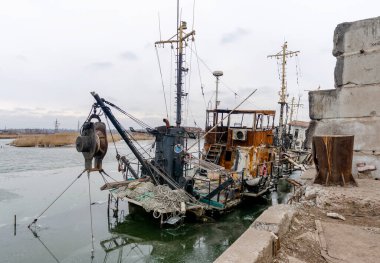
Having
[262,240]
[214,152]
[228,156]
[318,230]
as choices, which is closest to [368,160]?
[318,230]

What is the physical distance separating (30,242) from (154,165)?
5.95 meters

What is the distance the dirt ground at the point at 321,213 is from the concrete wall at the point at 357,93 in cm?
53

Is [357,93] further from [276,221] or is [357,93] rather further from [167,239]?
[167,239]

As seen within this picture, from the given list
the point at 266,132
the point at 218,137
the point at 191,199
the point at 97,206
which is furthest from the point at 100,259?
the point at 266,132

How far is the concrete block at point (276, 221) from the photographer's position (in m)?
2.56

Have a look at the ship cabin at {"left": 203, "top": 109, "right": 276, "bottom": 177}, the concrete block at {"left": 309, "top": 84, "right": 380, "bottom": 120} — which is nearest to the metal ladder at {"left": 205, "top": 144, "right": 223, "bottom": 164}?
the ship cabin at {"left": 203, "top": 109, "right": 276, "bottom": 177}

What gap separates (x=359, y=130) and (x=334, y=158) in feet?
1.80

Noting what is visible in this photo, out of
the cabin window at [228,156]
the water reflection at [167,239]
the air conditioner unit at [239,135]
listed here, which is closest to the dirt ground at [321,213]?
the water reflection at [167,239]

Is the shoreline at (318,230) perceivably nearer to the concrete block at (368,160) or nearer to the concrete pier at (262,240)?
the concrete pier at (262,240)

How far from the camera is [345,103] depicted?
12.3 feet

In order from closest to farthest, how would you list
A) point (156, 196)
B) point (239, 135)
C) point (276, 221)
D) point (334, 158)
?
1. point (276, 221)
2. point (334, 158)
3. point (156, 196)
4. point (239, 135)

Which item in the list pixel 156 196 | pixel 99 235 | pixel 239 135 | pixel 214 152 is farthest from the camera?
pixel 214 152

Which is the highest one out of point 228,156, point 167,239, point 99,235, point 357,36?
point 357,36

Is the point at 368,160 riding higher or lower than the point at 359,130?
lower
